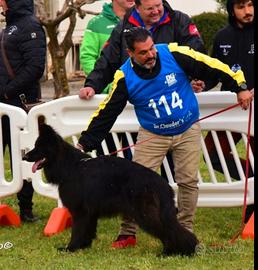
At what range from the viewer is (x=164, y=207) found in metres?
5.36

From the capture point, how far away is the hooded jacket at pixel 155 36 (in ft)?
20.0

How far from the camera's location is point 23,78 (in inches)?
272

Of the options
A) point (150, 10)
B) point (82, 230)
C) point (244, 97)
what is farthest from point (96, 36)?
point (82, 230)

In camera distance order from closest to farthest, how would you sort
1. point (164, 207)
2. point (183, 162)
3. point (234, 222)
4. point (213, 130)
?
1. point (164, 207)
2. point (183, 162)
3. point (213, 130)
4. point (234, 222)

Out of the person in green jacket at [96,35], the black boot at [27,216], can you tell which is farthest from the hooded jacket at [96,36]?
the black boot at [27,216]

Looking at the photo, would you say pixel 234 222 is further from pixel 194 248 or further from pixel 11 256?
pixel 11 256

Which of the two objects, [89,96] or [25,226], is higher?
[89,96]

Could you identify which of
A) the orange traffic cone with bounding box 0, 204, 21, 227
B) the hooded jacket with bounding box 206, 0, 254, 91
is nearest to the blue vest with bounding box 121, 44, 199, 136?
the hooded jacket with bounding box 206, 0, 254, 91

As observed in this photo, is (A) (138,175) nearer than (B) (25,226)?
Yes

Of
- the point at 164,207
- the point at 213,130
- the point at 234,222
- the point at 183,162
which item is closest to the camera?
the point at 164,207

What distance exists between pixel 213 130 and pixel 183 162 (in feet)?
2.44

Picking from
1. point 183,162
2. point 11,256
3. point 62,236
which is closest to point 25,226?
point 62,236

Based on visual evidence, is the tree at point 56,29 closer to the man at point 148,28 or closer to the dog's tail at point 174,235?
the man at point 148,28

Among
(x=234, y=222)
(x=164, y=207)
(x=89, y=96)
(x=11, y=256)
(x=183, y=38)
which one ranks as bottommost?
(x=234, y=222)
